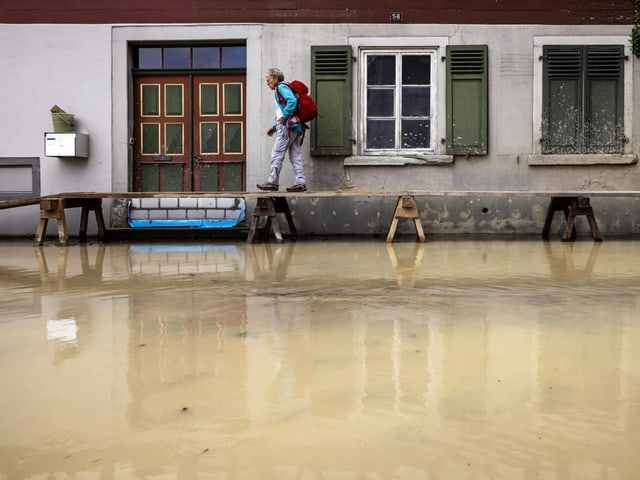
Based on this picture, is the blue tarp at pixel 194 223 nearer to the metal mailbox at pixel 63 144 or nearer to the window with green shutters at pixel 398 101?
the metal mailbox at pixel 63 144

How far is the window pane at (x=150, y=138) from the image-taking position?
29.6ft

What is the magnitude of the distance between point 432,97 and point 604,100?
2.01 m

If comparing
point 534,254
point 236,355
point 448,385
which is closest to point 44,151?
point 534,254

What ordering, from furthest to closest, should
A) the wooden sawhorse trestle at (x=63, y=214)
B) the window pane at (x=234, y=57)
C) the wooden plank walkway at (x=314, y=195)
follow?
the window pane at (x=234, y=57) < the wooden sawhorse trestle at (x=63, y=214) < the wooden plank walkway at (x=314, y=195)

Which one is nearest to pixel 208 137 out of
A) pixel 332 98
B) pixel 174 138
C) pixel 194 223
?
pixel 174 138

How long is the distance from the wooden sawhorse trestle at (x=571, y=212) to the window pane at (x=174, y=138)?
4.46 meters

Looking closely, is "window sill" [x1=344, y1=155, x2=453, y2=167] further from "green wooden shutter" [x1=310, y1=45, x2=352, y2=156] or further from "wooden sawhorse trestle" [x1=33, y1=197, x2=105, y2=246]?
"wooden sawhorse trestle" [x1=33, y1=197, x2=105, y2=246]

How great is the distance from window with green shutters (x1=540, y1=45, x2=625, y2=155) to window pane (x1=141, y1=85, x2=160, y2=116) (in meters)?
4.66

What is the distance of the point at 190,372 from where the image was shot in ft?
6.82

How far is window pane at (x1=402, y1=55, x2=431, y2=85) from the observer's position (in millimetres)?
8664

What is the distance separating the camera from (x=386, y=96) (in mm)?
8680

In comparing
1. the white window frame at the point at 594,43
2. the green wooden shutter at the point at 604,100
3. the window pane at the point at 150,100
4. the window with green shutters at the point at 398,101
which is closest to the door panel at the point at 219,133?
the window pane at the point at 150,100

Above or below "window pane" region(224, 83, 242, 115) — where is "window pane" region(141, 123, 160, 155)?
below

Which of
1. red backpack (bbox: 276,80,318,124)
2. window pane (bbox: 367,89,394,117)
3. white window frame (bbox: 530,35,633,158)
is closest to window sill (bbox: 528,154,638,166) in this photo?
white window frame (bbox: 530,35,633,158)
